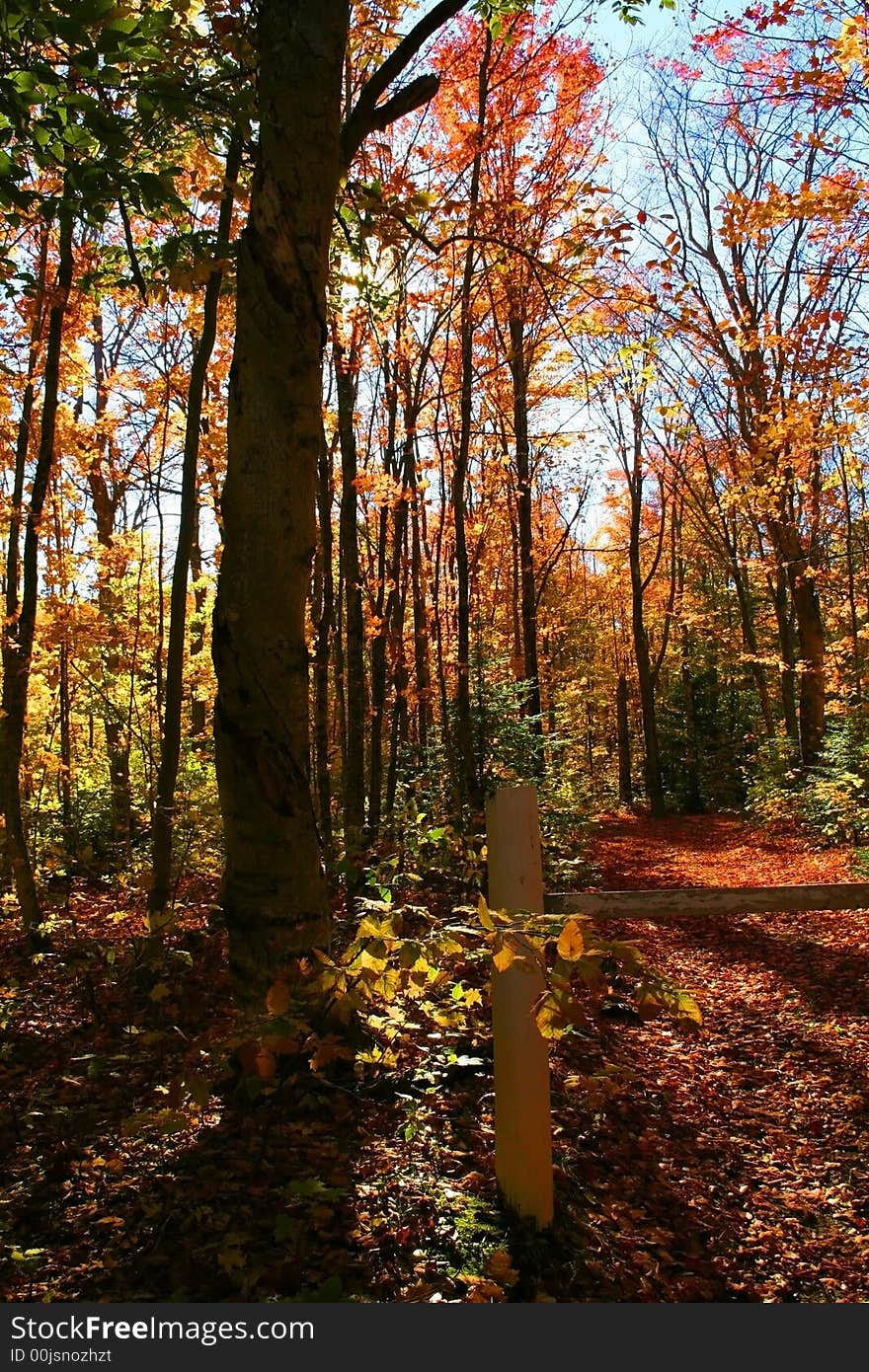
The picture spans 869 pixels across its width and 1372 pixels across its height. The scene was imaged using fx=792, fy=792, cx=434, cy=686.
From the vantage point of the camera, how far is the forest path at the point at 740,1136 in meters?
2.78

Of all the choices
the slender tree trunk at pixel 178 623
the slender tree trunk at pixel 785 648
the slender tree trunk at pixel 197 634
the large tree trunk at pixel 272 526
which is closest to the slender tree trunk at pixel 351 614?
the slender tree trunk at pixel 178 623

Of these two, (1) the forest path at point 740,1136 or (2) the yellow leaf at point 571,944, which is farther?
(1) the forest path at point 740,1136

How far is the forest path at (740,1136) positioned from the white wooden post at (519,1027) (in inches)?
9.9

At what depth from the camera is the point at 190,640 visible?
13.3 m

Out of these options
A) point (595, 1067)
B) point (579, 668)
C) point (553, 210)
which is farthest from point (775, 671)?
point (595, 1067)

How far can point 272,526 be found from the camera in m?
2.88

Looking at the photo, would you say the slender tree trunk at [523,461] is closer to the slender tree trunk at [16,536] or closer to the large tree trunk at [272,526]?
the slender tree trunk at [16,536]

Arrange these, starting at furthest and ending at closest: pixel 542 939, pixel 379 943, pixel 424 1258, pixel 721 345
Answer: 1. pixel 721 345
2. pixel 424 1258
3. pixel 379 943
4. pixel 542 939

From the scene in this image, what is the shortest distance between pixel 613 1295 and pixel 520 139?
40.3 feet

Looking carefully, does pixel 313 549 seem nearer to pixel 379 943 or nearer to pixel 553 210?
pixel 379 943

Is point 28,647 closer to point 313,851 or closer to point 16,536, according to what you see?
point 16,536

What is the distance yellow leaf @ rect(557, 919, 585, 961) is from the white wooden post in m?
0.83

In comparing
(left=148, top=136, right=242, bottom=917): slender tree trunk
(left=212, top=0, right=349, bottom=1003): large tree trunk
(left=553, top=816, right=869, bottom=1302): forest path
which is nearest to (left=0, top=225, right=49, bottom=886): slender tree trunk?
(left=148, top=136, right=242, bottom=917): slender tree trunk

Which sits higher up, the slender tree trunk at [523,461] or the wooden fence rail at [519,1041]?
the slender tree trunk at [523,461]
